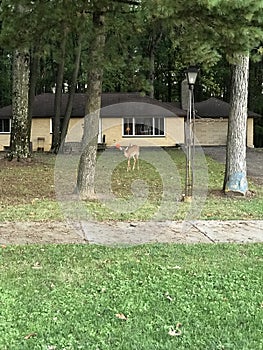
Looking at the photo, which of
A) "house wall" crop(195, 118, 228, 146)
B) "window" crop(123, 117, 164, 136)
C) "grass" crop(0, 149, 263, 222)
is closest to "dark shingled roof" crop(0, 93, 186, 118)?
"window" crop(123, 117, 164, 136)

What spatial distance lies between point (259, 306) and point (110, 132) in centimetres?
2511

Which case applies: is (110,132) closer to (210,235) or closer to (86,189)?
(86,189)

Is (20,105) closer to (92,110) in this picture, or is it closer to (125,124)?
(92,110)

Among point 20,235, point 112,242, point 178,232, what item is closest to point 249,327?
point 112,242

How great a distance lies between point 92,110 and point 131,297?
A: 5.86 metres

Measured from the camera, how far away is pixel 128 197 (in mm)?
10023

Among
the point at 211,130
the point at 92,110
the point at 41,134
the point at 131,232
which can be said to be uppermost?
the point at 211,130

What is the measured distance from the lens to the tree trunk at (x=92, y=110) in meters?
9.09

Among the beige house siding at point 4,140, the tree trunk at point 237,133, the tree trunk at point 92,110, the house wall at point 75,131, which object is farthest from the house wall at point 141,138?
the tree trunk at point 92,110

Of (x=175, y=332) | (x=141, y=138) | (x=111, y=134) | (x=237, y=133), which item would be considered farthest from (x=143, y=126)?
(x=175, y=332)

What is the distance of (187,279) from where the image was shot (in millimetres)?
4621

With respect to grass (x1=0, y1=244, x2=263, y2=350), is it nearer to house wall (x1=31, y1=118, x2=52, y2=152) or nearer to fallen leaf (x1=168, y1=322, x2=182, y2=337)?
fallen leaf (x1=168, y1=322, x2=182, y2=337)

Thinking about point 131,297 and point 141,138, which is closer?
point 131,297

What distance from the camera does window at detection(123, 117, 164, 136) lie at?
28.7 m
